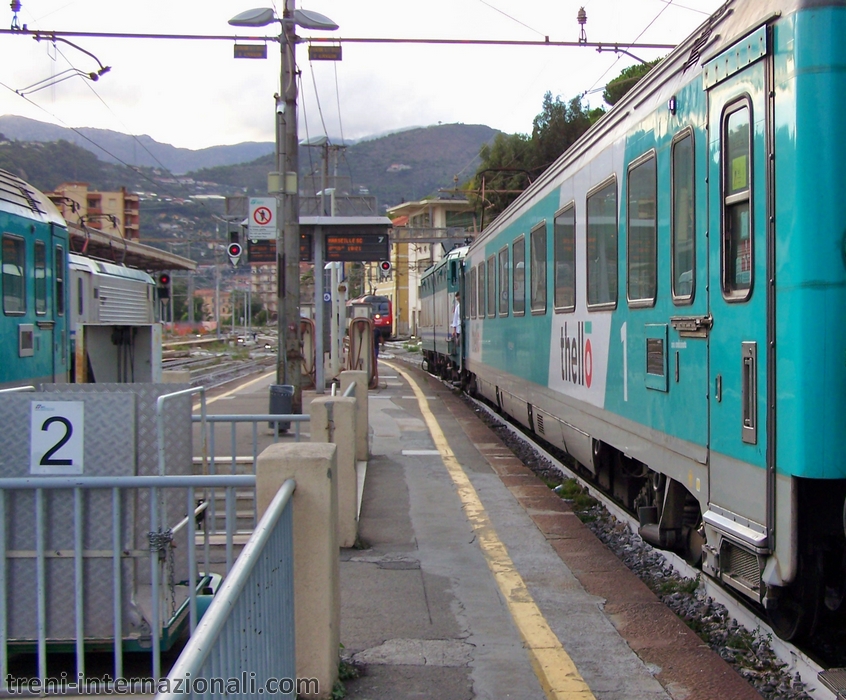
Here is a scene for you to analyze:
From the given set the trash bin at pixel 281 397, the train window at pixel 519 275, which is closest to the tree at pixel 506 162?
the train window at pixel 519 275

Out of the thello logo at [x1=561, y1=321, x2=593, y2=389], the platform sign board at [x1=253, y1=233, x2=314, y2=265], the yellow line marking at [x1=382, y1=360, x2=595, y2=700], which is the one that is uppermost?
the platform sign board at [x1=253, y1=233, x2=314, y2=265]

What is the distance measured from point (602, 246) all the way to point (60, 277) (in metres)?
7.17

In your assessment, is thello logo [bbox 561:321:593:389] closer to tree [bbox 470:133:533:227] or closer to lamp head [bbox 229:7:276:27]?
lamp head [bbox 229:7:276:27]

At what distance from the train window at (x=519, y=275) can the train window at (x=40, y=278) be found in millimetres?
5718

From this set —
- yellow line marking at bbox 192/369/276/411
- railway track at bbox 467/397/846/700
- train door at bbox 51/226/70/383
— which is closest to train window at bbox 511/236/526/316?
railway track at bbox 467/397/846/700

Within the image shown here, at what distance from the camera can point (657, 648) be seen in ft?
16.5

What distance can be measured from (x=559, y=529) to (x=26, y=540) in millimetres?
4509

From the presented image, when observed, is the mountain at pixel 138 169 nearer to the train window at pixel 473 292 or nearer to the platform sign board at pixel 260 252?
the platform sign board at pixel 260 252

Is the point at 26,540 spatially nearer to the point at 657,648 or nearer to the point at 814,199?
the point at 657,648

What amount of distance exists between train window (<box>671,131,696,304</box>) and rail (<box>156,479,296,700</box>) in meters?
2.76

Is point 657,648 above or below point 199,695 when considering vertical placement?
below

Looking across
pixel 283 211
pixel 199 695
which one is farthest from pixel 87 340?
pixel 199 695

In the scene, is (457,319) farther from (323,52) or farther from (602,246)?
(602,246)

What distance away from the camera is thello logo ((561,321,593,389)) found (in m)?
8.10
